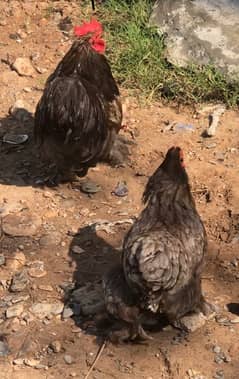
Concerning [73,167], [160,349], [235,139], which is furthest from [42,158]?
[160,349]

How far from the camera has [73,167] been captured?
5.24 meters

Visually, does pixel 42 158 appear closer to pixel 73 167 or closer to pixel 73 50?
pixel 73 167

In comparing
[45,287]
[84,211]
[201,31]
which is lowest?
[45,287]

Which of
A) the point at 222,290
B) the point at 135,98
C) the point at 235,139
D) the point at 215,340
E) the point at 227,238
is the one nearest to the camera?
the point at 215,340

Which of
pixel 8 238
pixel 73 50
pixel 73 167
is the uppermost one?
pixel 73 50

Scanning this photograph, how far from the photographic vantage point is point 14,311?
4.22m

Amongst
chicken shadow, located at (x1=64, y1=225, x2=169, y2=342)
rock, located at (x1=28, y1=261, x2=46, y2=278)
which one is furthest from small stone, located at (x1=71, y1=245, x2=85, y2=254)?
rock, located at (x1=28, y1=261, x2=46, y2=278)

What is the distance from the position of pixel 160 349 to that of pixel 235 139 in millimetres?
2244

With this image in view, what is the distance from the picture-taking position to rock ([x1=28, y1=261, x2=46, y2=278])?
4.49m

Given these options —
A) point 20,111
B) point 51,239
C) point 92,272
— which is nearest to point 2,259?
point 51,239

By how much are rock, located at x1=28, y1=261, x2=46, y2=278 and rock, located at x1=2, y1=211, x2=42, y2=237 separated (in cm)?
33

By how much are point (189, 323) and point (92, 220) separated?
1.26 meters

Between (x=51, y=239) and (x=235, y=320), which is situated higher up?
(x=235, y=320)

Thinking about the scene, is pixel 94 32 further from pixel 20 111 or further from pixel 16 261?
pixel 16 261
